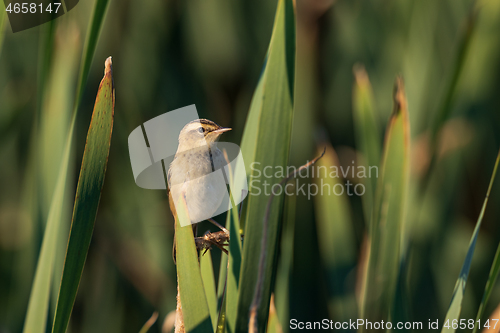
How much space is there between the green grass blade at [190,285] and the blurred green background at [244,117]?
2.28 feet

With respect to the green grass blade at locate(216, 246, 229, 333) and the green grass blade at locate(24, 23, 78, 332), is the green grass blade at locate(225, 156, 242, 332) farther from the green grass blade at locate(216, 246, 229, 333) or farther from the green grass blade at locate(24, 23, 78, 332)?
the green grass blade at locate(24, 23, 78, 332)

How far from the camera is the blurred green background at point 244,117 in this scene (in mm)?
1269

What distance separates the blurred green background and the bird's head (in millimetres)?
342

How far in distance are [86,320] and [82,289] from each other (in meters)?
0.11

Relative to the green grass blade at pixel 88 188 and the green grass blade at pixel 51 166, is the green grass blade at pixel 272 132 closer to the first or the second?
the green grass blade at pixel 88 188

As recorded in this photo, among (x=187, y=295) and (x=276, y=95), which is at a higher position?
(x=276, y=95)

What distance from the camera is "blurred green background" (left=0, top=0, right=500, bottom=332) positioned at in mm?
1269

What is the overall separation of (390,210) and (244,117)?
82 cm

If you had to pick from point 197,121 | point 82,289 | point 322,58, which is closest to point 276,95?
point 197,121

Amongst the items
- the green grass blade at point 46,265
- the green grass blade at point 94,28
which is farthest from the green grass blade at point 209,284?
the green grass blade at point 94,28

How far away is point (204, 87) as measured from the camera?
4.50 ft

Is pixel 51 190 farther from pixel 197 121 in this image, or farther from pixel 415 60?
pixel 415 60

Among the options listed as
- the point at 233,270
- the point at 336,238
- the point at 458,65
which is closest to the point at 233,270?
the point at 233,270

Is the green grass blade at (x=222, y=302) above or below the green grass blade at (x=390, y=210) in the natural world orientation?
below
